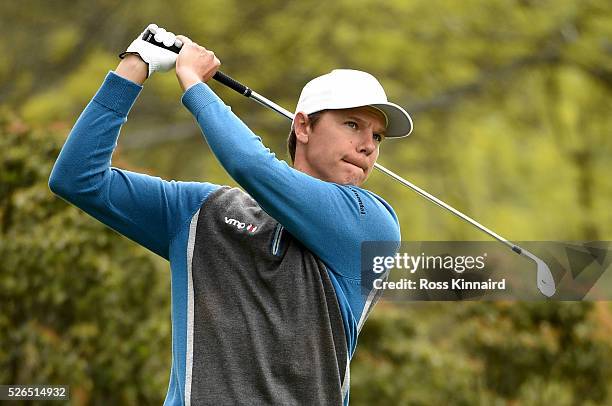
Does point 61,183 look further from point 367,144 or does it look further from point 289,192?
point 367,144

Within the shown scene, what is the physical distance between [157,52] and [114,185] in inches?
13.8

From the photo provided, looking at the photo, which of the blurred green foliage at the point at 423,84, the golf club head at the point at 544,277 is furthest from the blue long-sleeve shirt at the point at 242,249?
the blurred green foliage at the point at 423,84

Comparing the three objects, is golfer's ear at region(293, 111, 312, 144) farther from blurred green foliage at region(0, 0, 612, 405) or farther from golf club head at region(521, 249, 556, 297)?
blurred green foliage at region(0, 0, 612, 405)

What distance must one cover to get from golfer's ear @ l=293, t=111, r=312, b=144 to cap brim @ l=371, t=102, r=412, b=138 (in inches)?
7.4

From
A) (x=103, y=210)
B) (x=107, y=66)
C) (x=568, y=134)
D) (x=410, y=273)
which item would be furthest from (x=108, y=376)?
(x=568, y=134)

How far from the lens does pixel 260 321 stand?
2.56 m

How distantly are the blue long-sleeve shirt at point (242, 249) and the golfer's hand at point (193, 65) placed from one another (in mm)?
55

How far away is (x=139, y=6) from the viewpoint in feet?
41.2

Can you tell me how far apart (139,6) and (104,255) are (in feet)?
24.3

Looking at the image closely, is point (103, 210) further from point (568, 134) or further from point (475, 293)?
point (568, 134)

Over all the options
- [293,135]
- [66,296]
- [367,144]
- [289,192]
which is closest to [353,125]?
[367,144]

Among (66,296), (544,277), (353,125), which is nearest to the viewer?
(353,125)

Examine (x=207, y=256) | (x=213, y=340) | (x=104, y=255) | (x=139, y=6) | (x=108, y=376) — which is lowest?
(x=213, y=340)

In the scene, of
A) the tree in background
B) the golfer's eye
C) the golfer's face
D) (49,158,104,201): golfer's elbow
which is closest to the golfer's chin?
the golfer's face
